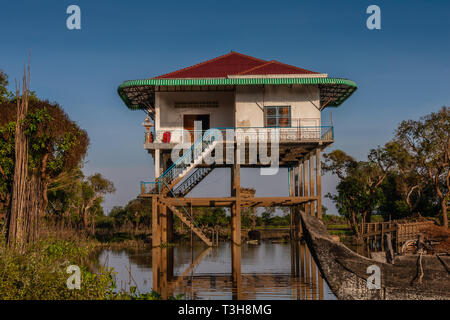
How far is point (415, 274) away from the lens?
10.0m

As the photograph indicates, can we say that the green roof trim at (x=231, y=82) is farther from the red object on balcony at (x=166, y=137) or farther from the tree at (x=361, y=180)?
the tree at (x=361, y=180)

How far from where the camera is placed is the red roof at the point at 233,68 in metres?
23.9

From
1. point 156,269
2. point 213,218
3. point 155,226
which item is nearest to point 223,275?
point 156,269

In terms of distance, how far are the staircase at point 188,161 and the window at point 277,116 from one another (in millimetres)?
2630

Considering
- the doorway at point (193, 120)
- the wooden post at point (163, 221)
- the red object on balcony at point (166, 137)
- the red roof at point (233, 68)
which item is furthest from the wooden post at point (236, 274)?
the red roof at point (233, 68)

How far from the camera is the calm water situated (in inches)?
458

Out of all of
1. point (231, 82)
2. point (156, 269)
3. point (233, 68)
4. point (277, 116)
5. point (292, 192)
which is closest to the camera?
point (156, 269)

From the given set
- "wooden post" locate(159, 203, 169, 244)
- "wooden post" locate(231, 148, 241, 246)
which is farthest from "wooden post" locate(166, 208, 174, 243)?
"wooden post" locate(231, 148, 241, 246)

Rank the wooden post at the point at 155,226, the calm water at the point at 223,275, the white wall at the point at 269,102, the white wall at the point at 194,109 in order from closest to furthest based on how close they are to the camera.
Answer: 1. the calm water at the point at 223,275
2. the wooden post at the point at 155,226
3. the white wall at the point at 269,102
4. the white wall at the point at 194,109

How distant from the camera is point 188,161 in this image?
2239 centimetres

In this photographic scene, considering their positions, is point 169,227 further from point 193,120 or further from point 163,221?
point 193,120

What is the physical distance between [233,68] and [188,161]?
601cm
